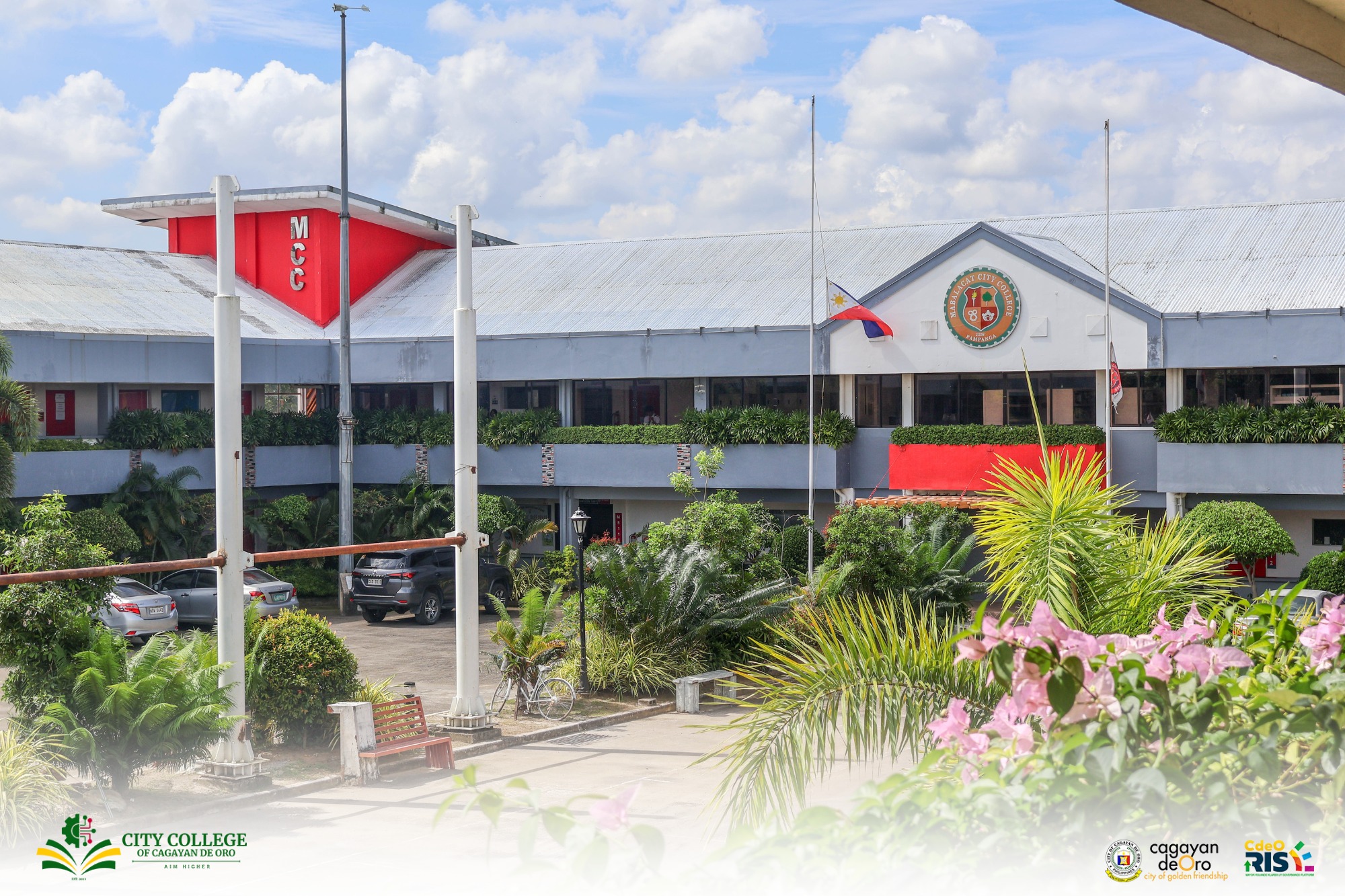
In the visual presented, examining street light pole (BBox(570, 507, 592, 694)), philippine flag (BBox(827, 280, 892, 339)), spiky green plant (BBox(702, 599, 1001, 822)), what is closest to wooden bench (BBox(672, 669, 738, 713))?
street light pole (BBox(570, 507, 592, 694))

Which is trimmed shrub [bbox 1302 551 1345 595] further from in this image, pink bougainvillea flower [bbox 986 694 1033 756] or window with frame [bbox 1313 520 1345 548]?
pink bougainvillea flower [bbox 986 694 1033 756]

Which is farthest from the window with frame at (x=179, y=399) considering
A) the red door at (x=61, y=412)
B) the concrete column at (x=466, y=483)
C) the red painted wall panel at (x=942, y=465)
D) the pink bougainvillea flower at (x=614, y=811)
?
the pink bougainvillea flower at (x=614, y=811)

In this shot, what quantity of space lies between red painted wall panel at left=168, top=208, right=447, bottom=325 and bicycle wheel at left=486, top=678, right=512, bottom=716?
2086cm

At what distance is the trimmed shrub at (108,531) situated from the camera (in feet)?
95.5

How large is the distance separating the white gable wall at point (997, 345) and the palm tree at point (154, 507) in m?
15.9

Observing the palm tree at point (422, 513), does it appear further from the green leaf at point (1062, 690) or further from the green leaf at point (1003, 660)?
the green leaf at point (1062, 690)

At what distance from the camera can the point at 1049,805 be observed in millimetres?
2984

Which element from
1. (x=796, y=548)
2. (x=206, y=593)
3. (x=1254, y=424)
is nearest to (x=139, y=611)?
(x=206, y=593)

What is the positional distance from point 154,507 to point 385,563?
19.2 ft

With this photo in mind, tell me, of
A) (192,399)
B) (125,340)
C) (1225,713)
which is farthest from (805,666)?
(192,399)

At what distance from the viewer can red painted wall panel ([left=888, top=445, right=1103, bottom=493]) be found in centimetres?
3162

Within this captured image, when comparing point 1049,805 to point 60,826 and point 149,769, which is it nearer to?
point 60,826

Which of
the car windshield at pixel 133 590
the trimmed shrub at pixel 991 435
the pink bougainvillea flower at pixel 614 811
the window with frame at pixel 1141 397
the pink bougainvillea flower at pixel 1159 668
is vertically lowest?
the car windshield at pixel 133 590

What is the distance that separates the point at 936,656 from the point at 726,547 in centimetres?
1844
